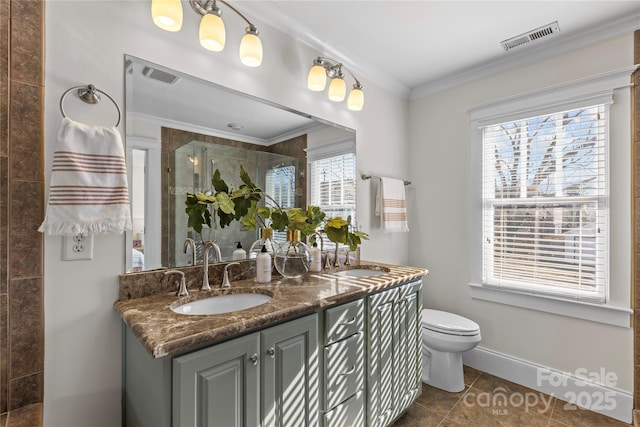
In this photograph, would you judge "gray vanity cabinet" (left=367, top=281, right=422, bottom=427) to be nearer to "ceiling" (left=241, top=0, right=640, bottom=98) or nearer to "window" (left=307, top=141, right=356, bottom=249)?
"window" (left=307, top=141, right=356, bottom=249)

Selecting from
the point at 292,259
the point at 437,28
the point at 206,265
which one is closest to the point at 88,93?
the point at 206,265

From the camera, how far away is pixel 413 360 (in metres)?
1.88

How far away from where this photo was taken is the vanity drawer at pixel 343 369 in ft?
4.52

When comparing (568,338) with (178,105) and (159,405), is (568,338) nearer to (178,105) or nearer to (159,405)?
(159,405)

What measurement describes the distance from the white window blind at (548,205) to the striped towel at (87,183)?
8.21 feet

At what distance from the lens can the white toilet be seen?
2.03 m

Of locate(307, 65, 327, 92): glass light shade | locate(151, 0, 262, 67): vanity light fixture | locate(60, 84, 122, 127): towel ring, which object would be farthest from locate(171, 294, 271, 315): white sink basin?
locate(307, 65, 327, 92): glass light shade

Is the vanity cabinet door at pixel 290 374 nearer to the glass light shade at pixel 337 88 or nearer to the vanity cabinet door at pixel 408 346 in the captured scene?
the vanity cabinet door at pixel 408 346

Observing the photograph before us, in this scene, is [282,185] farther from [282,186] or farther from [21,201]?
[21,201]

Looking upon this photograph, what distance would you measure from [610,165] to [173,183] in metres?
2.60

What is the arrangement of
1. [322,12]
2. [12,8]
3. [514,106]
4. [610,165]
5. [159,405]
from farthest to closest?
[514,106] → [610,165] → [322,12] → [12,8] → [159,405]

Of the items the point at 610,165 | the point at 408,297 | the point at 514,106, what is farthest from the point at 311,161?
the point at 610,165

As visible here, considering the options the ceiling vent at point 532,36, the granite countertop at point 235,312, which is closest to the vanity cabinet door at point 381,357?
the granite countertop at point 235,312

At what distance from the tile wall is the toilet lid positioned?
2.13 metres
